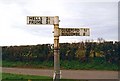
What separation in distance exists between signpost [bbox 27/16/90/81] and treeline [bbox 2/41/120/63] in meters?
16.9

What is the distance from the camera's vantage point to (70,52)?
27.0 metres

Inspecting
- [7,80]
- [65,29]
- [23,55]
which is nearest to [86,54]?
[23,55]

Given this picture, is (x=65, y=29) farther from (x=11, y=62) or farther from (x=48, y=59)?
(x=11, y=62)

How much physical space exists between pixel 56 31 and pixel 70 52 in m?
19.7

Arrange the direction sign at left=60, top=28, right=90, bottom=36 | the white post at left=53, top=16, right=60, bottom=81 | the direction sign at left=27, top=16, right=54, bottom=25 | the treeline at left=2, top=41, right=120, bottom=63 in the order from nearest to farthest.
→ the white post at left=53, top=16, right=60, bottom=81
the direction sign at left=27, top=16, right=54, bottom=25
the direction sign at left=60, top=28, right=90, bottom=36
the treeline at left=2, top=41, right=120, bottom=63

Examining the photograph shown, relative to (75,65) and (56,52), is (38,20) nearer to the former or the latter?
(56,52)

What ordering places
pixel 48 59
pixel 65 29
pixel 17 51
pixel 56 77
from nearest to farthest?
pixel 56 77
pixel 65 29
pixel 48 59
pixel 17 51

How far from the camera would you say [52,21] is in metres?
7.43

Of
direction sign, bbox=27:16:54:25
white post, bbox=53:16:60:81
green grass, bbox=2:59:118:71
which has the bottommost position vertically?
green grass, bbox=2:59:118:71

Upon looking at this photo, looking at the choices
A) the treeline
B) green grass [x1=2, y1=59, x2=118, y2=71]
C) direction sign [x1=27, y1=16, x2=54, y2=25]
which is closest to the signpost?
direction sign [x1=27, y1=16, x2=54, y2=25]

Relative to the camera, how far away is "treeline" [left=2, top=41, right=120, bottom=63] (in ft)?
81.5

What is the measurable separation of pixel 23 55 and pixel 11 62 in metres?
1.38

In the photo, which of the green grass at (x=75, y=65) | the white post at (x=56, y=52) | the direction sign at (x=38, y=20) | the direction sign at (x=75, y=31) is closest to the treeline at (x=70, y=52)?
the green grass at (x=75, y=65)

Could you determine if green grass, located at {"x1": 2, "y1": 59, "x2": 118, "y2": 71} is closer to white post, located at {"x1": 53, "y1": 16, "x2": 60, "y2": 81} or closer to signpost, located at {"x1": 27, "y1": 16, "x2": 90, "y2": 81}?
signpost, located at {"x1": 27, "y1": 16, "x2": 90, "y2": 81}
